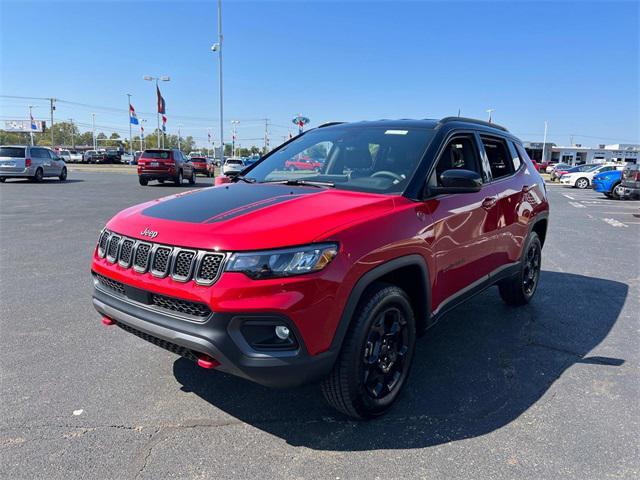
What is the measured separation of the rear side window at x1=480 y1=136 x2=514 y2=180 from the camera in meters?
4.38

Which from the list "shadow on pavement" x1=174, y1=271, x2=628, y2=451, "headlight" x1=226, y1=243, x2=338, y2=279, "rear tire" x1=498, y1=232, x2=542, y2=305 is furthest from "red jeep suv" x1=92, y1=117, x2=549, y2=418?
"rear tire" x1=498, y1=232, x2=542, y2=305

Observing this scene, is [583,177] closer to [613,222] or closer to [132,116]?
[613,222]

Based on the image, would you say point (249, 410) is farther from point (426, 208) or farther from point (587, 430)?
point (587, 430)

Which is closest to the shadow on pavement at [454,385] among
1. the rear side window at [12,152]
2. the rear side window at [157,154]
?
the rear side window at [157,154]

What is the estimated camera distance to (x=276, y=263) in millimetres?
2328

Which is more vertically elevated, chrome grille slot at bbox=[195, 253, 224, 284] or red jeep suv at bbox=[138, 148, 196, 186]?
red jeep suv at bbox=[138, 148, 196, 186]

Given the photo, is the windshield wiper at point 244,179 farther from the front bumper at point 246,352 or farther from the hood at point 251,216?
the front bumper at point 246,352

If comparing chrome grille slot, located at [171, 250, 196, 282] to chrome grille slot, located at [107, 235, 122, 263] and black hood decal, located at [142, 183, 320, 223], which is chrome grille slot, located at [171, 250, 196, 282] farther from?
chrome grille slot, located at [107, 235, 122, 263]

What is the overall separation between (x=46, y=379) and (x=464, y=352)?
3.21 m

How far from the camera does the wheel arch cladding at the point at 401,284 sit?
2.50 metres

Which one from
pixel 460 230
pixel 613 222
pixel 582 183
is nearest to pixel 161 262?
pixel 460 230

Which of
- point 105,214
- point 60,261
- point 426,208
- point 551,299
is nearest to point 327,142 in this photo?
point 426,208

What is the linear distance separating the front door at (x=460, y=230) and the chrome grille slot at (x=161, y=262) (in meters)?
1.66

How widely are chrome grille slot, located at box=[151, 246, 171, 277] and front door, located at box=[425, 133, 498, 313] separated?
1658 millimetres
